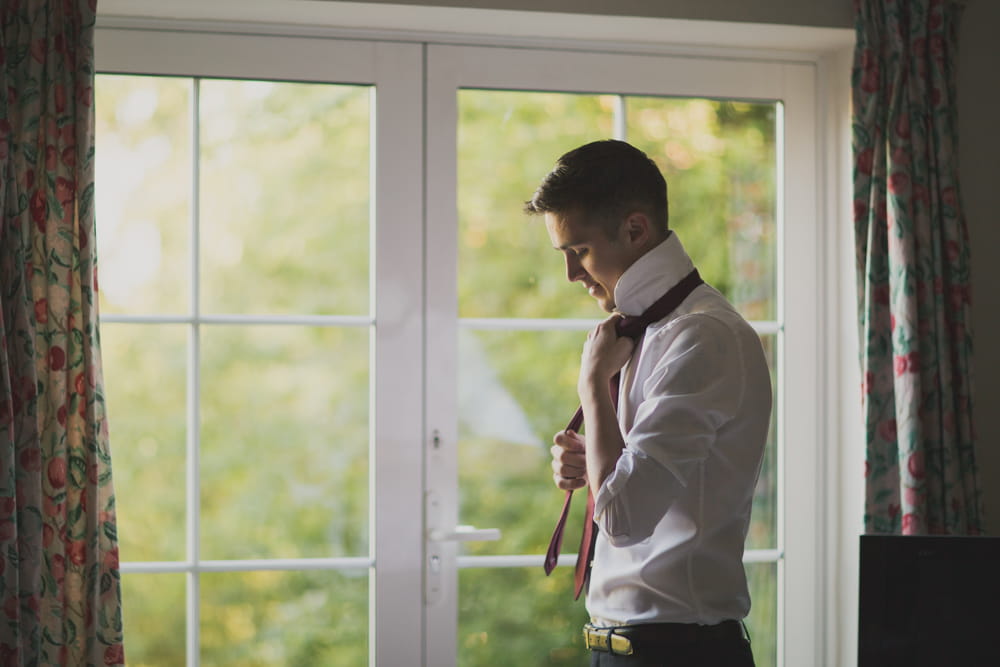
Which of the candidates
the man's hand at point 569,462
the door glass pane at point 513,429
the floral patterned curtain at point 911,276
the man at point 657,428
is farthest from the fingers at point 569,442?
the floral patterned curtain at point 911,276

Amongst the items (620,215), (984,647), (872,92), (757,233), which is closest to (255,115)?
(620,215)

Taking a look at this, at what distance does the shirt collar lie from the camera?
1.72 m

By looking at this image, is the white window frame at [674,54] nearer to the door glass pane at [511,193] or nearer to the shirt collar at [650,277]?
the door glass pane at [511,193]

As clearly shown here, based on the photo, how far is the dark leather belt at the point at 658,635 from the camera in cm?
163

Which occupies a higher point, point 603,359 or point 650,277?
point 650,277

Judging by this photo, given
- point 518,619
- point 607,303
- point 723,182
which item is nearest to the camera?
point 607,303

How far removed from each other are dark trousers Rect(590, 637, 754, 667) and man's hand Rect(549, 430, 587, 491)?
0.33 meters

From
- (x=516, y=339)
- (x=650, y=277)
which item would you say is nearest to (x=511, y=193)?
(x=516, y=339)

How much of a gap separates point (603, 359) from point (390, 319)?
85 cm

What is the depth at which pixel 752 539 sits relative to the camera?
2.64m

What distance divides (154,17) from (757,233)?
5.10 ft

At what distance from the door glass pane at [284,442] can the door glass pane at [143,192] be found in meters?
0.17

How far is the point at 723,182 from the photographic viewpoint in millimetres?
2621

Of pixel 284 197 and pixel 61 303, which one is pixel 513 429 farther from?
pixel 61 303
